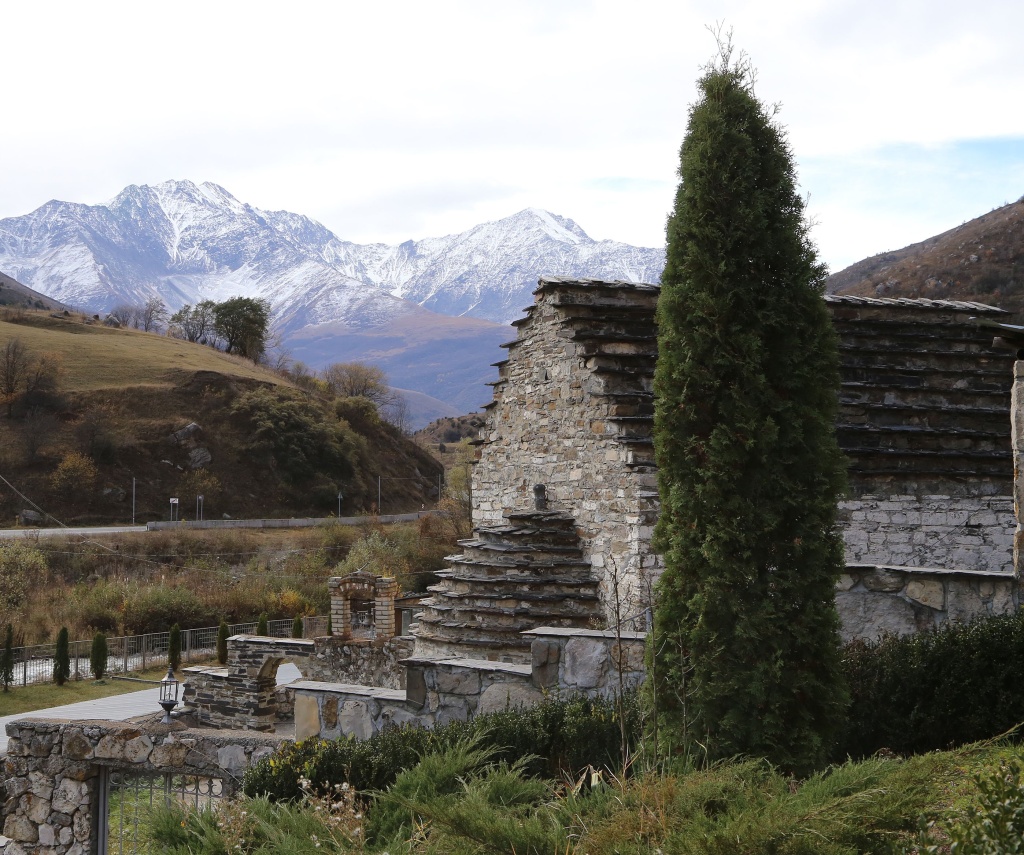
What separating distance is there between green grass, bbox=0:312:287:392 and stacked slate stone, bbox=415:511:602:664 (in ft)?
191

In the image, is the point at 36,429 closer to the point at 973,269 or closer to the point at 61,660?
the point at 61,660

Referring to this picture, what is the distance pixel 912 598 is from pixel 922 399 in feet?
20.1

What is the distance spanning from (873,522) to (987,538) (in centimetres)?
154

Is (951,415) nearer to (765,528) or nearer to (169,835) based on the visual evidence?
(765,528)

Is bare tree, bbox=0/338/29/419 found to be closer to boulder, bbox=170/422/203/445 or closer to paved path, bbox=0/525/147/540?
boulder, bbox=170/422/203/445

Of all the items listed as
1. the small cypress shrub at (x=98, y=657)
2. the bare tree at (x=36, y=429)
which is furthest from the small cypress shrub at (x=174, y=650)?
the bare tree at (x=36, y=429)

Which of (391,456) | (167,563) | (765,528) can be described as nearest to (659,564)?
(765,528)

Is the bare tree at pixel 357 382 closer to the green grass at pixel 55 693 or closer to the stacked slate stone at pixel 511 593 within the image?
the green grass at pixel 55 693

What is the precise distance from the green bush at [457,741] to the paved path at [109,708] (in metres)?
13.5

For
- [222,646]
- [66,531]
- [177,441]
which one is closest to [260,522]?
[177,441]

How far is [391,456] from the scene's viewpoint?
77.9 meters

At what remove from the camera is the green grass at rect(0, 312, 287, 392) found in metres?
65.6

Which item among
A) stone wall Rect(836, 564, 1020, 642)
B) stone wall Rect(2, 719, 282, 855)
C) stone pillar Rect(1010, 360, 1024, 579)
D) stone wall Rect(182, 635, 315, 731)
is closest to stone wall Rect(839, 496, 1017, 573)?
stone wall Rect(836, 564, 1020, 642)

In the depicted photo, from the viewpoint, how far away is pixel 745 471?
6.44 meters
